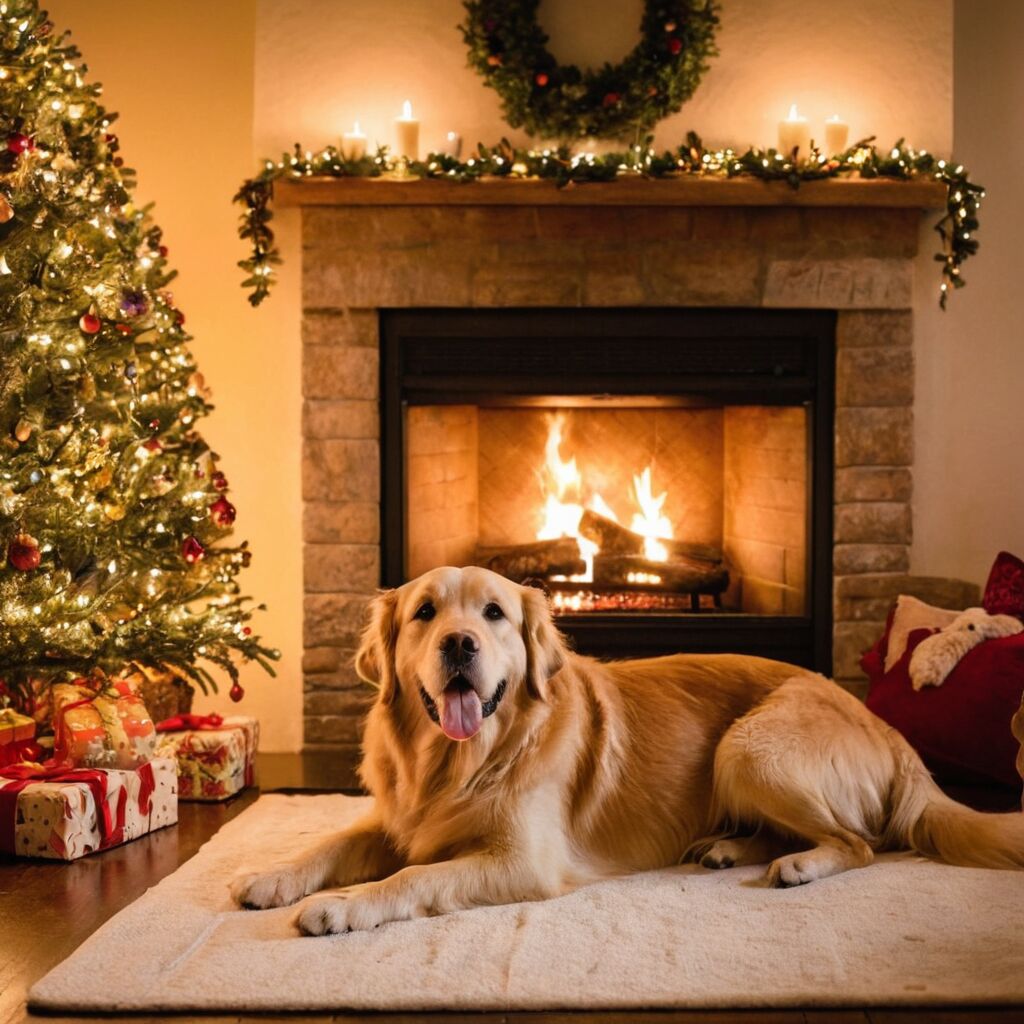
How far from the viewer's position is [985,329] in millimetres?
4641

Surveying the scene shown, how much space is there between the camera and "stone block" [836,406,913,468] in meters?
4.55

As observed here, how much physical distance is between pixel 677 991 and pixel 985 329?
309 centimetres

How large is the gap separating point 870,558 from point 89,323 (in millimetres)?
2532

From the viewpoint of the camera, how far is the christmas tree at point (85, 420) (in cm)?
350

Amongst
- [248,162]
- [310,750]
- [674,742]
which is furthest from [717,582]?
[248,162]

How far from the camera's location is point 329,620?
4543mm

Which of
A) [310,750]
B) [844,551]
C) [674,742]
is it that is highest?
[844,551]

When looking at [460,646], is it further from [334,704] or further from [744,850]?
[334,704]

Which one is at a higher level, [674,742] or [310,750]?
[674,742]

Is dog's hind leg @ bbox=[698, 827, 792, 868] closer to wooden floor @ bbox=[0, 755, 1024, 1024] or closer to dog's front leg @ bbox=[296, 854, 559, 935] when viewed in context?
dog's front leg @ bbox=[296, 854, 559, 935]

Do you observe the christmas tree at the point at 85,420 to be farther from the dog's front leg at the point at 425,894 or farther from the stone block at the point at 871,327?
the stone block at the point at 871,327

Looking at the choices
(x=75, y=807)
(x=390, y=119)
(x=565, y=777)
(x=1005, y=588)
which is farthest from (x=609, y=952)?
(x=390, y=119)

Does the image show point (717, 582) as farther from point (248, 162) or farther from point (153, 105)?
point (153, 105)

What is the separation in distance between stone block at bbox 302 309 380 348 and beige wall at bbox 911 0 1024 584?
1.80 m
